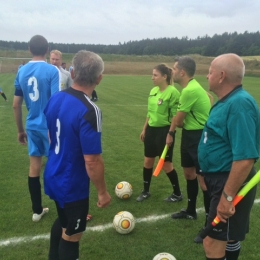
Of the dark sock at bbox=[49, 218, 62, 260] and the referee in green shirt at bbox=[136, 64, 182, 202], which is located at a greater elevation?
the referee in green shirt at bbox=[136, 64, 182, 202]

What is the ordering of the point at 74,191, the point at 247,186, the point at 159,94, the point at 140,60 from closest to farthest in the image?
the point at 247,186 < the point at 74,191 < the point at 159,94 < the point at 140,60

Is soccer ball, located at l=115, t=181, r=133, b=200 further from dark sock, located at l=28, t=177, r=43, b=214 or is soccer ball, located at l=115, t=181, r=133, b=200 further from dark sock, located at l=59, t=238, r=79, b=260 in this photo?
dark sock, located at l=59, t=238, r=79, b=260

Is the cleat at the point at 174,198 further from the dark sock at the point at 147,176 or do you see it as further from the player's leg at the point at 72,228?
the player's leg at the point at 72,228

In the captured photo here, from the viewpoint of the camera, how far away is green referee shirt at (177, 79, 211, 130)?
153 inches

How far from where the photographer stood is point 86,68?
2.47 meters

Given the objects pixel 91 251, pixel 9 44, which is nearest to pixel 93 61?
pixel 91 251

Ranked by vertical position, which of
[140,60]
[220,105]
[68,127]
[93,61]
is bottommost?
[140,60]

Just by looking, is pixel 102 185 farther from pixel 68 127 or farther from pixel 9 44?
pixel 9 44

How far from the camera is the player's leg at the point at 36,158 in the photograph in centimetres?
408

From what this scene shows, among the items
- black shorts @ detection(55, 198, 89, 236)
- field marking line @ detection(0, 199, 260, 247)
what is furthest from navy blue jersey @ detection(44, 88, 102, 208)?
field marking line @ detection(0, 199, 260, 247)

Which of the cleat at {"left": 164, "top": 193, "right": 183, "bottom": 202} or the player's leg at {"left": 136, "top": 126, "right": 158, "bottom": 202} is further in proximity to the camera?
the cleat at {"left": 164, "top": 193, "right": 183, "bottom": 202}

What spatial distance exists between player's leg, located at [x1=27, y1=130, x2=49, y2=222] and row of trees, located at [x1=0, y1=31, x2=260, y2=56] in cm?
7553

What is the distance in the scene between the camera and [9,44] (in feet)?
281

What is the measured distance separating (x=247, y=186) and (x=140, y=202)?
9.07 ft
